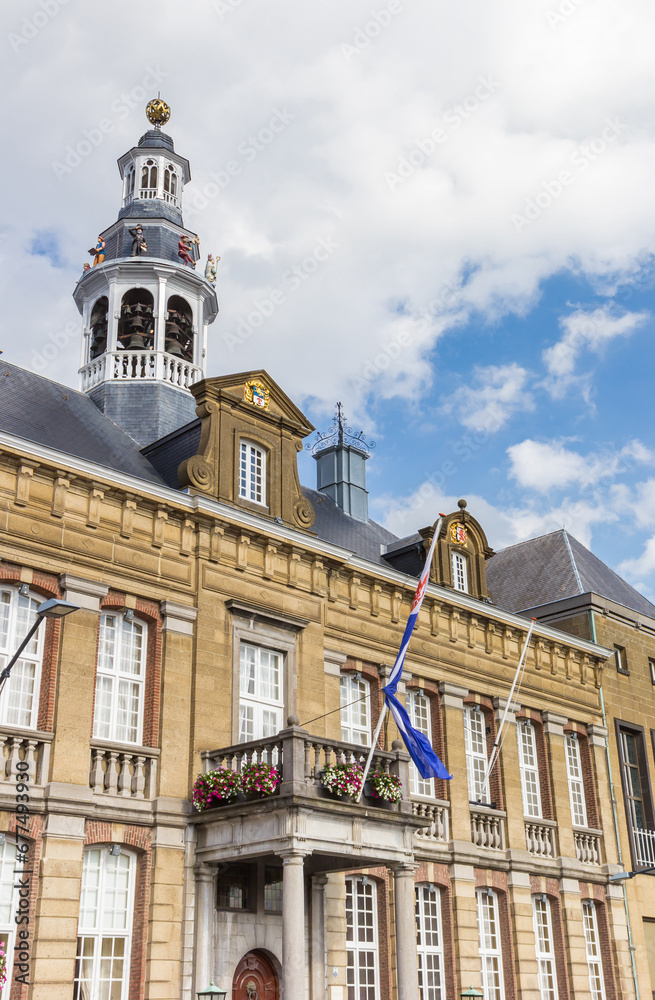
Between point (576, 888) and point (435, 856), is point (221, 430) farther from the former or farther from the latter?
point (576, 888)

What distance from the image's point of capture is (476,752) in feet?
81.6

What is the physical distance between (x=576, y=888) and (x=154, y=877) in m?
12.1

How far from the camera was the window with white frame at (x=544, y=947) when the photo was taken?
24062 millimetres

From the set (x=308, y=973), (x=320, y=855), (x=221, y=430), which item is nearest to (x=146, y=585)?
(x=221, y=430)

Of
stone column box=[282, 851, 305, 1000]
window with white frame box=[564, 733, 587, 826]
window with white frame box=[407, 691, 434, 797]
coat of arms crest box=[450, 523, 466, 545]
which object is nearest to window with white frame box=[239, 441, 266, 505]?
window with white frame box=[407, 691, 434, 797]

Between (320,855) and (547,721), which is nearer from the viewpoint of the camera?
(320,855)

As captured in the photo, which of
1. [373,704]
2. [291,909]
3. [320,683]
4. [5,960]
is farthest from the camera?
[373,704]

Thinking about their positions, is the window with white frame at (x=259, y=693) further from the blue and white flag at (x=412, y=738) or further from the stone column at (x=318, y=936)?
the stone column at (x=318, y=936)

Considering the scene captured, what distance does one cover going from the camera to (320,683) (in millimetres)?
21359

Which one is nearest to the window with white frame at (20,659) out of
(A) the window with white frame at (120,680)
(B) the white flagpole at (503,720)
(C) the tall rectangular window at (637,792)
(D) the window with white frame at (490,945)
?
(A) the window with white frame at (120,680)

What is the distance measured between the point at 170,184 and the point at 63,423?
10.8 metres

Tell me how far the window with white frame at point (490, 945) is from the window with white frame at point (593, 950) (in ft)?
10.1

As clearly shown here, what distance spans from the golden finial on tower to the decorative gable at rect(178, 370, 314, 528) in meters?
11.5

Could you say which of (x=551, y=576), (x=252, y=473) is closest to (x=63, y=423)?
(x=252, y=473)
